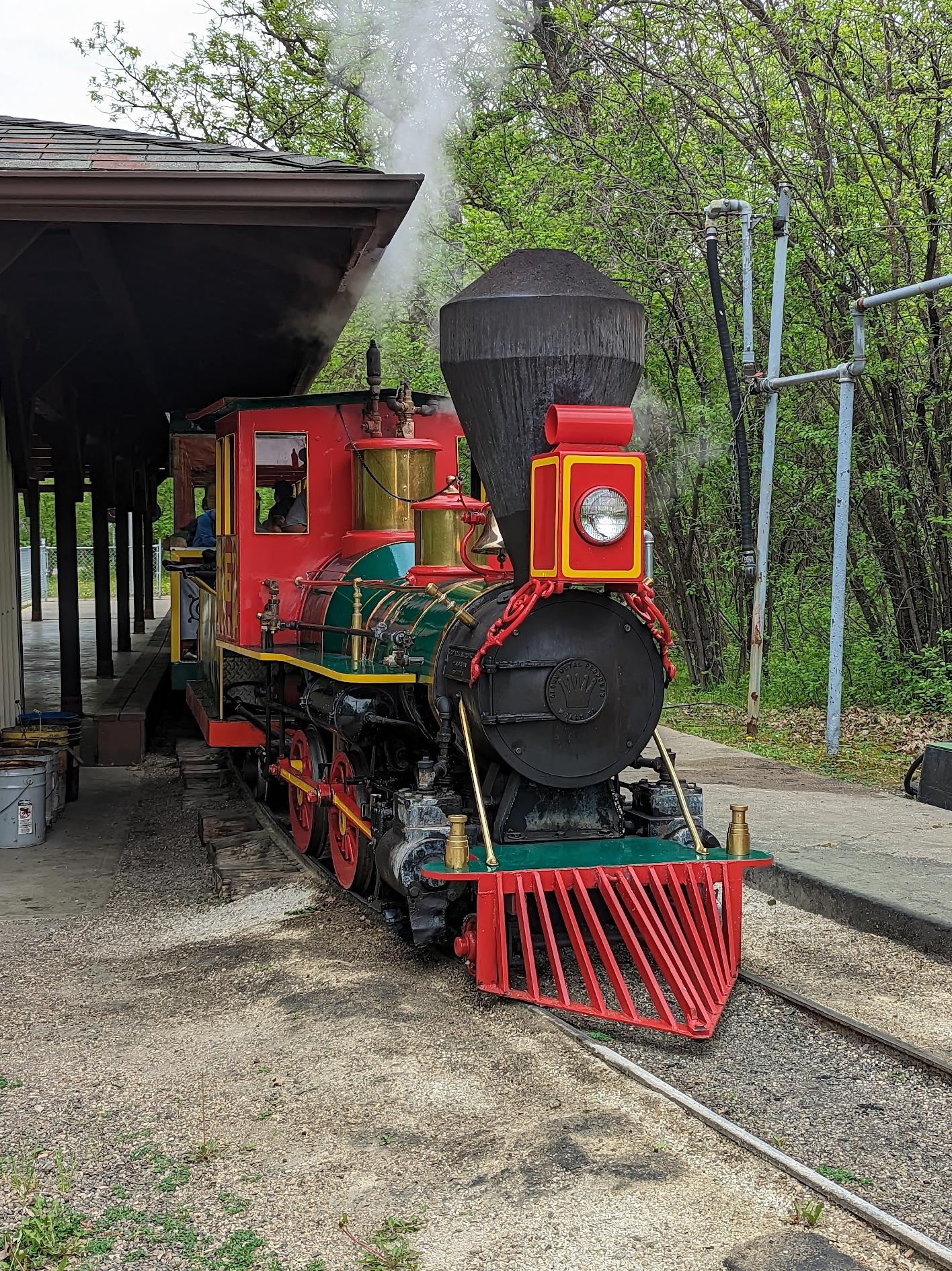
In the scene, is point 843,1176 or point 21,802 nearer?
point 843,1176

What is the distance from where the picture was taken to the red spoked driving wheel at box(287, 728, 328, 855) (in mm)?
7148

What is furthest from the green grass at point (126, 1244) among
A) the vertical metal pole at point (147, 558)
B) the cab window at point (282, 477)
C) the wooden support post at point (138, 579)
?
the wooden support post at point (138, 579)

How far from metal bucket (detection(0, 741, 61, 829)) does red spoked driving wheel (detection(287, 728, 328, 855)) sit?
72.0 inches

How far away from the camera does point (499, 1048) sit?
4332mm

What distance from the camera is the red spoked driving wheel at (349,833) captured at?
609cm

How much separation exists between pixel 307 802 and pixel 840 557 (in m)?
5.30

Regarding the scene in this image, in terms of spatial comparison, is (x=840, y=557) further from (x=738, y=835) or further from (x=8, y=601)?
(x=8, y=601)

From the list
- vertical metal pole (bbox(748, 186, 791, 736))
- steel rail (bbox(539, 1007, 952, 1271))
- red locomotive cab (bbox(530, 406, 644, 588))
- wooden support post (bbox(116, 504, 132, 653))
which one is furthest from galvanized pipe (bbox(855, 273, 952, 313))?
wooden support post (bbox(116, 504, 132, 653))

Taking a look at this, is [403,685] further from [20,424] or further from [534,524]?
[20,424]

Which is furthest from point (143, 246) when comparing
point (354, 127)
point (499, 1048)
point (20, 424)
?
point (354, 127)

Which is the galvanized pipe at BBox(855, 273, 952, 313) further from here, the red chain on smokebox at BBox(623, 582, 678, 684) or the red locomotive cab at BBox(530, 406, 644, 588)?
the red locomotive cab at BBox(530, 406, 644, 588)

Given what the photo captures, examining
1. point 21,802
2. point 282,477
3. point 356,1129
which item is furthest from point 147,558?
point 356,1129

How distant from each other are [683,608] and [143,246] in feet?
32.5

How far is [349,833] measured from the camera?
6.34m
